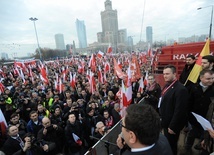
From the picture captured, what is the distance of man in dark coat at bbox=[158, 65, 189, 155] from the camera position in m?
A: 3.08

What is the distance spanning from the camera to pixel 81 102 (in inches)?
264

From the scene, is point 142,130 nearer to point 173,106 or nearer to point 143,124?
point 143,124

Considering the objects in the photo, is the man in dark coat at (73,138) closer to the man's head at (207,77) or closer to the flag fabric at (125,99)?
the flag fabric at (125,99)

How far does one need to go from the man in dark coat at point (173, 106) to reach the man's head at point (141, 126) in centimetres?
197

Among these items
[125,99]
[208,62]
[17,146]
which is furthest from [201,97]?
[17,146]

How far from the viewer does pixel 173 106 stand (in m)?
3.22

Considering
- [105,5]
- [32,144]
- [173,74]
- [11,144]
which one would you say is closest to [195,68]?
[173,74]

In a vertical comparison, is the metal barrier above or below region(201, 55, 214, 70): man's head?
below

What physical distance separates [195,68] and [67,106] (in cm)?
460

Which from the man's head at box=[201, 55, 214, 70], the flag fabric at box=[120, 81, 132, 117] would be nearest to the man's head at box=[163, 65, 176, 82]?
the man's head at box=[201, 55, 214, 70]

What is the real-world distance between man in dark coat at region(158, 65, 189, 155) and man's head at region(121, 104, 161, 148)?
197 cm

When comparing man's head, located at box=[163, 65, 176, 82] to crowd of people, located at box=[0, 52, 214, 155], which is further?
man's head, located at box=[163, 65, 176, 82]

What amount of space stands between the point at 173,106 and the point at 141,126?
2207 millimetres

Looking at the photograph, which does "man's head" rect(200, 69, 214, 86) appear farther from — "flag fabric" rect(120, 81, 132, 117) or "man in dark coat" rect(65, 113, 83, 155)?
"man in dark coat" rect(65, 113, 83, 155)
